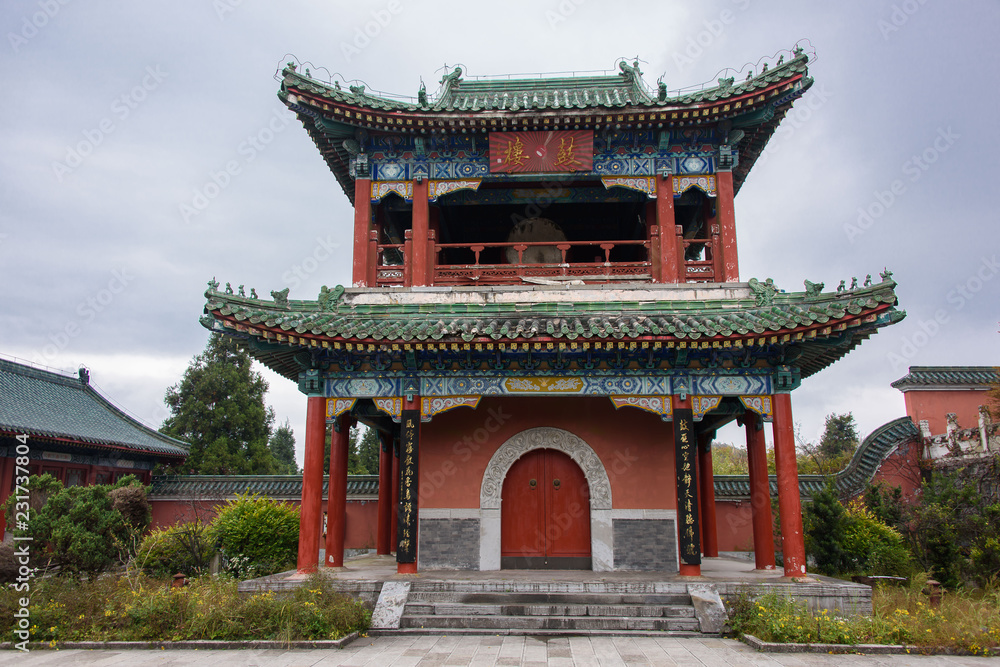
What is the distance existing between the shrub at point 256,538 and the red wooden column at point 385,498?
1.94 m

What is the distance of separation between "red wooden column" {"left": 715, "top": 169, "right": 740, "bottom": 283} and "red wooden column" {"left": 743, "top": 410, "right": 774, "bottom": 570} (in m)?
2.74

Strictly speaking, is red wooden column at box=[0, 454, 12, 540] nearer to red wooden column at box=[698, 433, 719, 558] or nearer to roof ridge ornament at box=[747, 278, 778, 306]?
red wooden column at box=[698, 433, 719, 558]

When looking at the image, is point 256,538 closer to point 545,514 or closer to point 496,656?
point 545,514

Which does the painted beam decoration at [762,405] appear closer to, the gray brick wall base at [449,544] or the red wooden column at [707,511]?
the red wooden column at [707,511]

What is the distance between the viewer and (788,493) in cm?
1067

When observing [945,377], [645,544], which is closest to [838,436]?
[945,377]

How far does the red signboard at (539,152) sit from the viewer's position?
13.2 metres

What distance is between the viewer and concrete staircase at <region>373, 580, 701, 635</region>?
9.38 metres

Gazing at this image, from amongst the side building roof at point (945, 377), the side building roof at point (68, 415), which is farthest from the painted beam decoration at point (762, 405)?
the side building roof at point (68, 415)

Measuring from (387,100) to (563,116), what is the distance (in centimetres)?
359

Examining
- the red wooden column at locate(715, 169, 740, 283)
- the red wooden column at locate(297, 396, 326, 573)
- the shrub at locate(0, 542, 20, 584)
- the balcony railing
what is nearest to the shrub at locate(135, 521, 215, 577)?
the shrub at locate(0, 542, 20, 584)

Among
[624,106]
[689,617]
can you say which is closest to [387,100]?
[624,106]

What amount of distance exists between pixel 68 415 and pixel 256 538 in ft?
42.9

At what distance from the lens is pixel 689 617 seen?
9.52 meters
